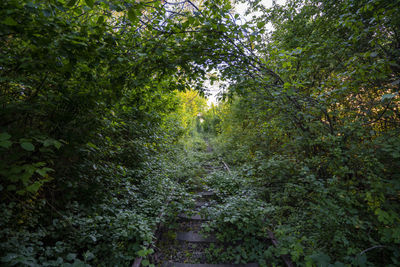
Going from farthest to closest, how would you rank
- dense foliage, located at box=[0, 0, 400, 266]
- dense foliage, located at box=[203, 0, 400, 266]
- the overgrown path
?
the overgrown path, dense foliage, located at box=[203, 0, 400, 266], dense foliage, located at box=[0, 0, 400, 266]

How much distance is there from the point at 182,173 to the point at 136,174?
2146 mm

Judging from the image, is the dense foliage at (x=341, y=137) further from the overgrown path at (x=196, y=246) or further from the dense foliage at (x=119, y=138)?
the overgrown path at (x=196, y=246)

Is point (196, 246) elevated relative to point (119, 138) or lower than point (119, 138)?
lower

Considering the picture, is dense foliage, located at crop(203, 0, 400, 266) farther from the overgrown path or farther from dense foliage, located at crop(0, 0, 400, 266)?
the overgrown path

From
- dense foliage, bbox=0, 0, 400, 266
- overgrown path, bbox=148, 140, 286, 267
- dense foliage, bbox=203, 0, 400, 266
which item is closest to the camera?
dense foliage, bbox=0, 0, 400, 266

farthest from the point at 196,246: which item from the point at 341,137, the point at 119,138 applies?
the point at 341,137

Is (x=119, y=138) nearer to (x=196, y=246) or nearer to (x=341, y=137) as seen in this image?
(x=196, y=246)

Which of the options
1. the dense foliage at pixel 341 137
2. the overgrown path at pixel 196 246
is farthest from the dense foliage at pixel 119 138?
the overgrown path at pixel 196 246

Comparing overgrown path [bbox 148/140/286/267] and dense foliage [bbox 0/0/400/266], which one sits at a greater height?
dense foliage [bbox 0/0/400/266]

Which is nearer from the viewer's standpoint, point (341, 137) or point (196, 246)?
point (341, 137)

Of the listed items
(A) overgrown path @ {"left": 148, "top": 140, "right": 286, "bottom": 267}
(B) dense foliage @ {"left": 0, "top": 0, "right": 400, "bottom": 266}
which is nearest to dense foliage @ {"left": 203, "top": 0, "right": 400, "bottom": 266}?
(B) dense foliage @ {"left": 0, "top": 0, "right": 400, "bottom": 266}

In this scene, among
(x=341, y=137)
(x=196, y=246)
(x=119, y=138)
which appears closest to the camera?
(x=341, y=137)

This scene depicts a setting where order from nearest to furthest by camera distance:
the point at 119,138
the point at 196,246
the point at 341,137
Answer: the point at 341,137
the point at 196,246
the point at 119,138

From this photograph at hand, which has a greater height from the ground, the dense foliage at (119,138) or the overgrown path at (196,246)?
the dense foliage at (119,138)
